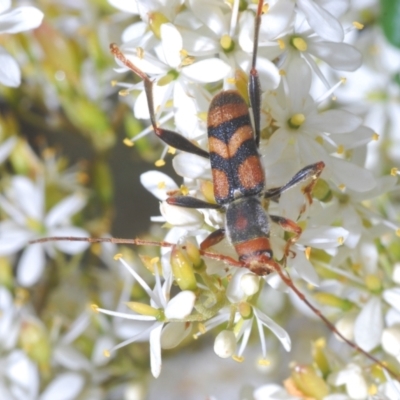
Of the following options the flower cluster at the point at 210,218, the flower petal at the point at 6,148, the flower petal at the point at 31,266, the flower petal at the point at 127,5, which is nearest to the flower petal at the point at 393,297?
the flower cluster at the point at 210,218

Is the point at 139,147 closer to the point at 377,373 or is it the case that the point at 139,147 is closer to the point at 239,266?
the point at 239,266

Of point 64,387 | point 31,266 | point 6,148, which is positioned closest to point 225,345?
point 64,387

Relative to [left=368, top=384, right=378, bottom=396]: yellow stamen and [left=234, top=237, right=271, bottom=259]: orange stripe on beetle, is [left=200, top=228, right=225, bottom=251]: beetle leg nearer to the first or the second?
[left=234, top=237, right=271, bottom=259]: orange stripe on beetle

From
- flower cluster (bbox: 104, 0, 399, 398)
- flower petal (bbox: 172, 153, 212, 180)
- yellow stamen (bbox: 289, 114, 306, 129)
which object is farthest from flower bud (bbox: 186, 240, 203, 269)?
yellow stamen (bbox: 289, 114, 306, 129)

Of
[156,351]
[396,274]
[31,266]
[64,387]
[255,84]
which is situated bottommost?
[64,387]

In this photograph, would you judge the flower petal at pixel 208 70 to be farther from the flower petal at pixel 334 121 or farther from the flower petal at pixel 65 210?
the flower petal at pixel 65 210

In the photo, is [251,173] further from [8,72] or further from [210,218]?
[8,72]

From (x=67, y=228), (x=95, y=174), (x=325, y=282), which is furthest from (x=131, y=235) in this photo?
(x=325, y=282)
